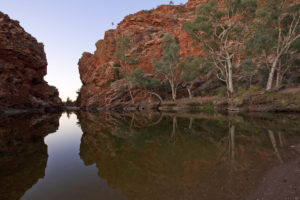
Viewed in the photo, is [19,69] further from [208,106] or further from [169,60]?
[208,106]

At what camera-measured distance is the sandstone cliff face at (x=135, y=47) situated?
47625 mm

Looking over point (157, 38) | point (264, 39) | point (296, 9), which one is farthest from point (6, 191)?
point (157, 38)

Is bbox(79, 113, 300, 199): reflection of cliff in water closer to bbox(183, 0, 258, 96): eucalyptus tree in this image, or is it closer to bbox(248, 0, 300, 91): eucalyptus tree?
bbox(248, 0, 300, 91): eucalyptus tree

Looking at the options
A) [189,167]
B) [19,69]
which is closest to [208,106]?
[189,167]

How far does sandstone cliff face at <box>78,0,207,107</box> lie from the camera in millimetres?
47625

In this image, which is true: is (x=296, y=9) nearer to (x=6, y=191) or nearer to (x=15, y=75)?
(x=6, y=191)

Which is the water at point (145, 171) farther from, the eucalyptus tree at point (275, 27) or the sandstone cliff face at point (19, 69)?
the sandstone cliff face at point (19, 69)

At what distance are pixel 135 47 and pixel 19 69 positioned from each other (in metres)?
30.5

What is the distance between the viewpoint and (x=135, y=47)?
50.0m

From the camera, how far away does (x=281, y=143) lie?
195 inches

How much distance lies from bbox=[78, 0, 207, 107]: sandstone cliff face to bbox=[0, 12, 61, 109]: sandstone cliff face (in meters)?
15.3

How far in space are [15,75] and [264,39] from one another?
43245mm

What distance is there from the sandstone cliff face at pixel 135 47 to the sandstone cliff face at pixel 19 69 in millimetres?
15294

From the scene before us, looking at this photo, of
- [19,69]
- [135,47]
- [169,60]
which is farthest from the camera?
[135,47]
